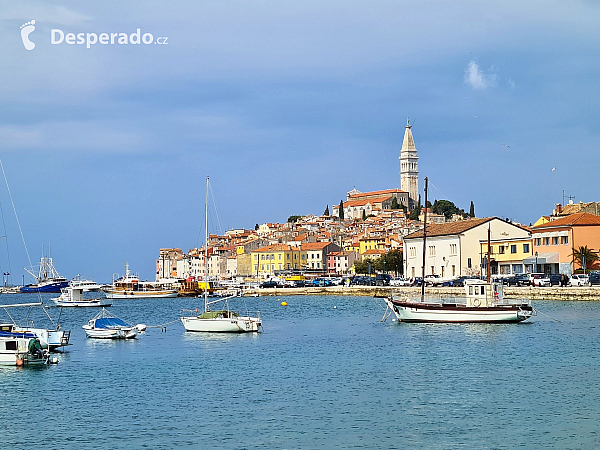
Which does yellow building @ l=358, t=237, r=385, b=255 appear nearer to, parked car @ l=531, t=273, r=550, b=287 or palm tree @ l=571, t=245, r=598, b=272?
palm tree @ l=571, t=245, r=598, b=272

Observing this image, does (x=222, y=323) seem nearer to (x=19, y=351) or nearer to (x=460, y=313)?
(x=460, y=313)

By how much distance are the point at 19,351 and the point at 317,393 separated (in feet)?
36.7

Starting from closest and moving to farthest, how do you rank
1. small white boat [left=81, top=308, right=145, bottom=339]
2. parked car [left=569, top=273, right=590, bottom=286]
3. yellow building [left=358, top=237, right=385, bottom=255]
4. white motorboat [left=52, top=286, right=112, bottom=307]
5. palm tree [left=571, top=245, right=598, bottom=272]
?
small white boat [left=81, top=308, right=145, bottom=339], parked car [left=569, top=273, right=590, bottom=286], palm tree [left=571, top=245, right=598, bottom=272], white motorboat [left=52, top=286, right=112, bottom=307], yellow building [left=358, top=237, right=385, bottom=255]

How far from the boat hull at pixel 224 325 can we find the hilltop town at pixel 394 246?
8.93 meters

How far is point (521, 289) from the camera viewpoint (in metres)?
60.4

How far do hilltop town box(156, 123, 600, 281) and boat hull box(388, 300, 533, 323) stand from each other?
10060mm

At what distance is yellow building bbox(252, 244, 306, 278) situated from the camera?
130125 mm

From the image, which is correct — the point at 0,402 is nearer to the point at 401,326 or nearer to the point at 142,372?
the point at 142,372

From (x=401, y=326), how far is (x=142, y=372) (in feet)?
59.0

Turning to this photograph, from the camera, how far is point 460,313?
4078 cm

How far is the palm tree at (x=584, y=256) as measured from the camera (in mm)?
66688

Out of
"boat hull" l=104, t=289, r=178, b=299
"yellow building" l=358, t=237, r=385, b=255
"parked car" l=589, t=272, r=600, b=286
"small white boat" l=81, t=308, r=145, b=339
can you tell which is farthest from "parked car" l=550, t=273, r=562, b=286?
"yellow building" l=358, t=237, r=385, b=255

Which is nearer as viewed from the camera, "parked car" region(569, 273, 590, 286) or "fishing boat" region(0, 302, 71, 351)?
"fishing boat" region(0, 302, 71, 351)

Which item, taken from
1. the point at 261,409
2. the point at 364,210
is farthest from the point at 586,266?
the point at 364,210
